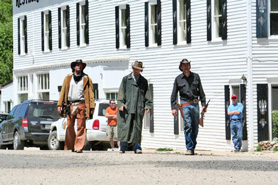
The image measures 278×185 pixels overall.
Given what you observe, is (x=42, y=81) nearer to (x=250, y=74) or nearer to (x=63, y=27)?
(x=63, y=27)

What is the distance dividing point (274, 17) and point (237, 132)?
446 cm

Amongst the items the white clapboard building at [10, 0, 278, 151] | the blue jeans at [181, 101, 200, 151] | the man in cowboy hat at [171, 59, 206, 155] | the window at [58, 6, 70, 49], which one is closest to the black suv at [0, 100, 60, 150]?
the white clapboard building at [10, 0, 278, 151]

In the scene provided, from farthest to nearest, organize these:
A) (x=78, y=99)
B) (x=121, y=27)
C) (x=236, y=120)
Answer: (x=121, y=27) → (x=236, y=120) → (x=78, y=99)

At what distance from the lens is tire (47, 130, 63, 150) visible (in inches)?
1114

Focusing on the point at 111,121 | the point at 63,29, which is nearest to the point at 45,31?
the point at 63,29

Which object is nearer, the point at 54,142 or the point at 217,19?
the point at 54,142

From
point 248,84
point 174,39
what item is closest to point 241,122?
point 248,84

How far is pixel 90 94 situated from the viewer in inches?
775

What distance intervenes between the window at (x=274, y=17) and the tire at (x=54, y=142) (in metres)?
8.82

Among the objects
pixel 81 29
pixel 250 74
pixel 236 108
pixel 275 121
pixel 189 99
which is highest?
pixel 81 29

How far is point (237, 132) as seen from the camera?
99.3 feet

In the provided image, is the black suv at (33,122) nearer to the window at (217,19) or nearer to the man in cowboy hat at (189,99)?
the window at (217,19)

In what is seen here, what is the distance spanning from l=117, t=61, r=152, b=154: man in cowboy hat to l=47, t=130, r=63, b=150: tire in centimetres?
913

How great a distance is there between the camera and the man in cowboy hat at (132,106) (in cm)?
1930
